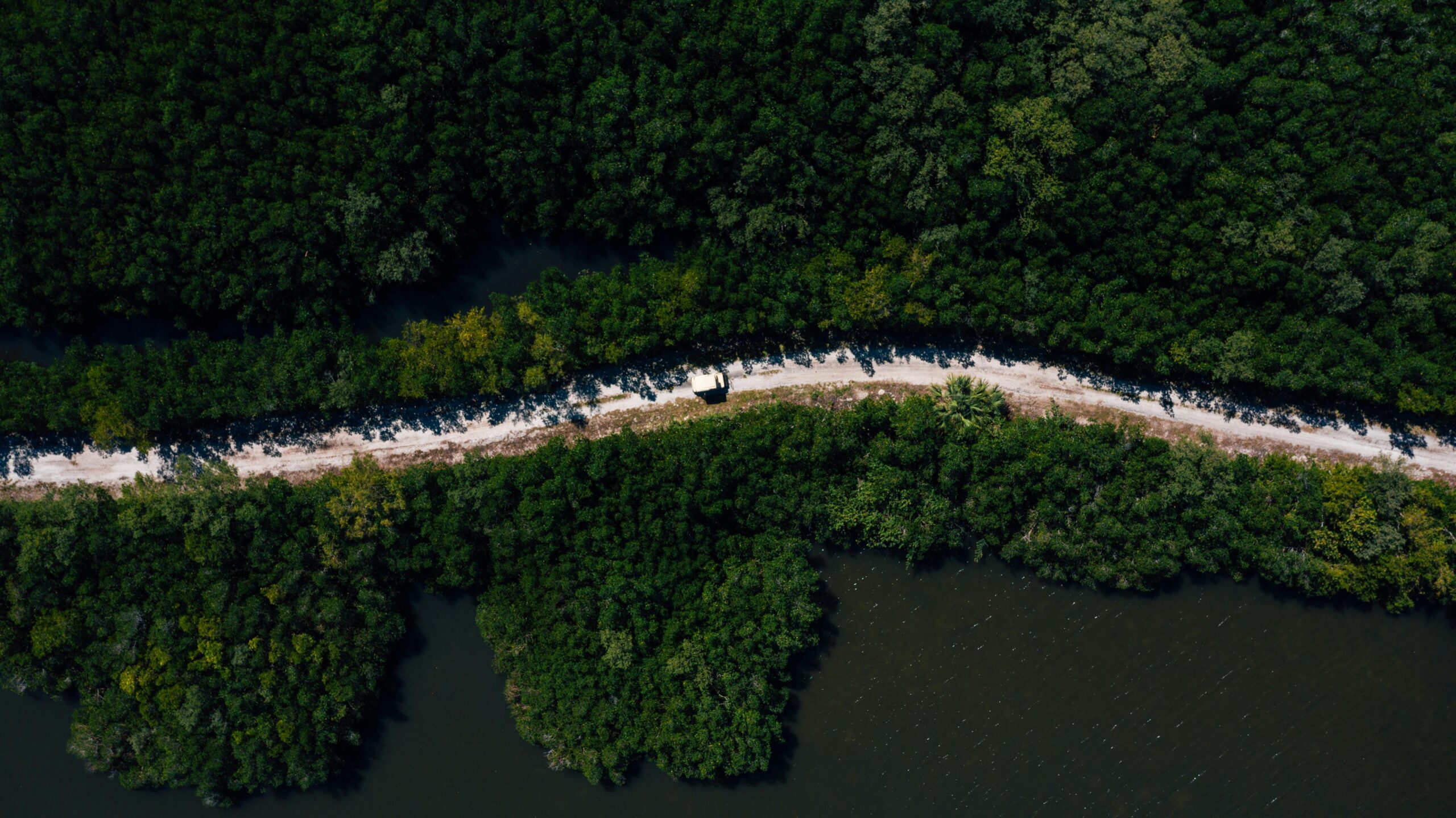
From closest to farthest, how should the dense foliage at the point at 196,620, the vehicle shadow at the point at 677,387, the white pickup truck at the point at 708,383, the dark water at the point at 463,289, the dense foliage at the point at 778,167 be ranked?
the dense foliage at the point at 196,620
the dense foliage at the point at 778,167
the white pickup truck at the point at 708,383
the vehicle shadow at the point at 677,387
the dark water at the point at 463,289

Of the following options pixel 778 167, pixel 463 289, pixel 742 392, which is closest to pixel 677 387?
pixel 742 392

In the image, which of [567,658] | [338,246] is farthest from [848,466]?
[338,246]

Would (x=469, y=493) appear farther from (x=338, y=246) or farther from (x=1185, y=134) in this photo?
(x=1185, y=134)

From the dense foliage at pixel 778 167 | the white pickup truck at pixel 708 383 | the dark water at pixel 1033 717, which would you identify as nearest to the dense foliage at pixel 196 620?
the dark water at pixel 1033 717

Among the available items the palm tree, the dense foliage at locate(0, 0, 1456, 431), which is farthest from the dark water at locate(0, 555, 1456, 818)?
the dense foliage at locate(0, 0, 1456, 431)

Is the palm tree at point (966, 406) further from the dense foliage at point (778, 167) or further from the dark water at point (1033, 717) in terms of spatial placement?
the dark water at point (1033, 717)
